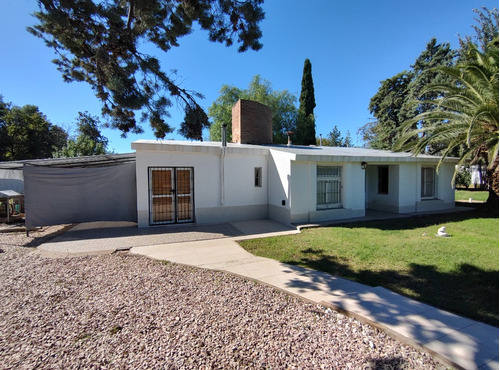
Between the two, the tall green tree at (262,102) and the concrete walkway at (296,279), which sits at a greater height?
the tall green tree at (262,102)

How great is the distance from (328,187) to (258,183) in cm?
323

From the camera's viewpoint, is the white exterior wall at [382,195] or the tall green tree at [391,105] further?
the tall green tree at [391,105]

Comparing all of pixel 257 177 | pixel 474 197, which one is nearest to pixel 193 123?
pixel 257 177

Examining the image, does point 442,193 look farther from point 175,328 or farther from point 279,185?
point 175,328

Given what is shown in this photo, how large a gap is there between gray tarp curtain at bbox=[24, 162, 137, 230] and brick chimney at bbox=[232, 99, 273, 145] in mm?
6381

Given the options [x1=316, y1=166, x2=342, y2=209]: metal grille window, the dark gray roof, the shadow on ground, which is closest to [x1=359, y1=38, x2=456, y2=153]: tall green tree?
[x1=316, y1=166, x2=342, y2=209]: metal grille window

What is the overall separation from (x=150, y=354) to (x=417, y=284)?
4651 millimetres

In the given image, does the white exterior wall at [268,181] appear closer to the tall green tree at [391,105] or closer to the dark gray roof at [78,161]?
the dark gray roof at [78,161]

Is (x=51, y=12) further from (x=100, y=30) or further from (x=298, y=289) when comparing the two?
(x=298, y=289)

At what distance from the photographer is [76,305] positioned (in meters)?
3.80

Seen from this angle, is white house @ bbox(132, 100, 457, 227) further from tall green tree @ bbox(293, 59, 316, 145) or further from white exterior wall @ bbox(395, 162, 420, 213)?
tall green tree @ bbox(293, 59, 316, 145)

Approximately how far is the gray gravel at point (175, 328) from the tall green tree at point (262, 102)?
96.0 feet

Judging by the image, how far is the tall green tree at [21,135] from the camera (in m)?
25.9

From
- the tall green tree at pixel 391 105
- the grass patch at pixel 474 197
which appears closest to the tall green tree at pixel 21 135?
the tall green tree at pixel 391 105
